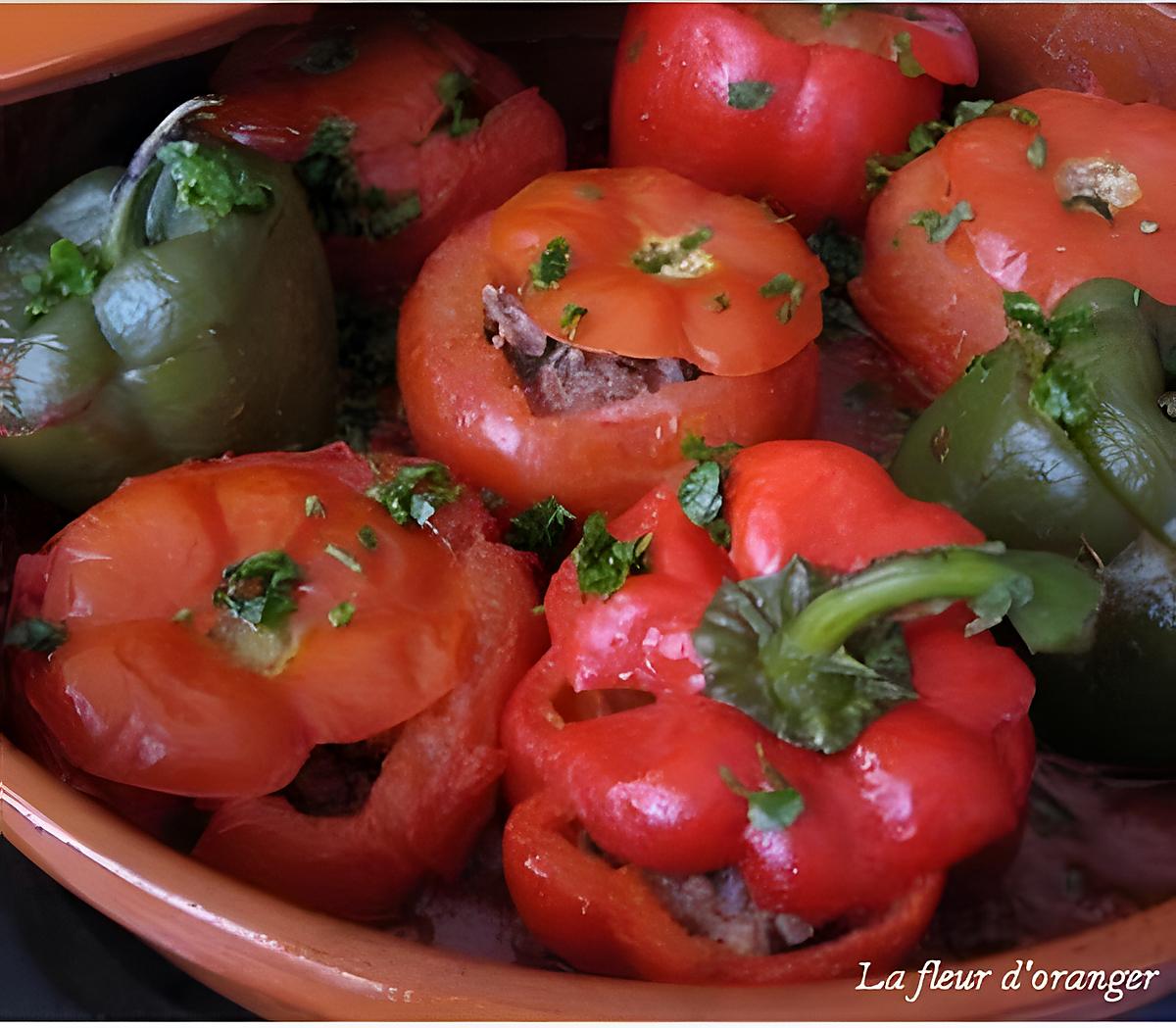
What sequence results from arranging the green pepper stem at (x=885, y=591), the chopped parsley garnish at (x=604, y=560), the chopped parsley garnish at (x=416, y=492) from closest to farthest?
the green pepper stem at (x=885, y=591) → the chopped parsley garnish at (x=604, y=560) → the chopped parsley garnish at (x=416, y=492)

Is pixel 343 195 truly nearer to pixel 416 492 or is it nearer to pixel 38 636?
pixel 416 492

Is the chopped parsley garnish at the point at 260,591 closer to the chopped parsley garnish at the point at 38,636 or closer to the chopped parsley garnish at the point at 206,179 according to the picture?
the chopped parsley garnish at the point at 38,636

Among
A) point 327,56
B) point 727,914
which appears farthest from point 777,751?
point 327,56

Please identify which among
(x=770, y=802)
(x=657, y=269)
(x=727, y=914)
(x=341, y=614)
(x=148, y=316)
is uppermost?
(x=148, y=316)

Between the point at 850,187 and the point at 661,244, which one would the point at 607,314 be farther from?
the point at 850,187

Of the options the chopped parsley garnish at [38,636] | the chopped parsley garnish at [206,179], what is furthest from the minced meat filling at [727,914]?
the chopped parsley garnish at [206,179]

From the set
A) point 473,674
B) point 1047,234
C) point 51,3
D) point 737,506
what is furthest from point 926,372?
point 51,3

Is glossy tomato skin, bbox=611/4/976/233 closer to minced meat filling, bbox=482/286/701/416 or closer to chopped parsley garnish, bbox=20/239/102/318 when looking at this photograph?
minced meat filling, bbox=482/286/701/416
